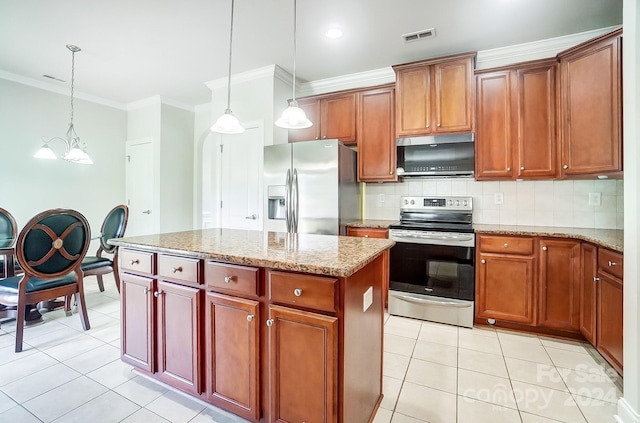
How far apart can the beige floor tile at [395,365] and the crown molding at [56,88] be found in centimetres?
529

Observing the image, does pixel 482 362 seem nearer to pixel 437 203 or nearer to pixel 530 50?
pixel 437 203

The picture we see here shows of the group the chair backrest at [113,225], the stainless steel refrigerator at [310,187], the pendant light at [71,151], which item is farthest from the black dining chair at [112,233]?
the stainless steel refrigerator at [310,187]

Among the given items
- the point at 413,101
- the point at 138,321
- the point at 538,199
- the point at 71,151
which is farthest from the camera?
the point at 71,151

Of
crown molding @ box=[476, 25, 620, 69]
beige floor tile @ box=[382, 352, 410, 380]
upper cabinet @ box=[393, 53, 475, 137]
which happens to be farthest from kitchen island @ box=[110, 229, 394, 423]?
crown molding @ box=[476, 25, 620, 69]

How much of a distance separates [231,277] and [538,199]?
3.08 metres

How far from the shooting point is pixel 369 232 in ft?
10.5

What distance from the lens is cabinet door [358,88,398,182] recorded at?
3.35 metres

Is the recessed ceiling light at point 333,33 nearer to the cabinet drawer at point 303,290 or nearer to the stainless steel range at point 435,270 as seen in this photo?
the stainless steel range at point 435,270

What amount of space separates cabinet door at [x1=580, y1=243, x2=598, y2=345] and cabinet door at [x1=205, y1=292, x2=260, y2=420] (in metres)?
2.42

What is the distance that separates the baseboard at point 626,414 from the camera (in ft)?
4.83

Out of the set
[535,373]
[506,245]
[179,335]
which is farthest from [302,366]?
[506,245]

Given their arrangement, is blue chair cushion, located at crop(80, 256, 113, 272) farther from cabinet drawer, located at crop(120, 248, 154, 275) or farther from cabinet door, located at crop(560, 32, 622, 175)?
cabinet door, located at crop(560, 32, 622, 175)

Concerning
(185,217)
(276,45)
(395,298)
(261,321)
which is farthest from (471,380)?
(185,217)

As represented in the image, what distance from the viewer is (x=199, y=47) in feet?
10.2
